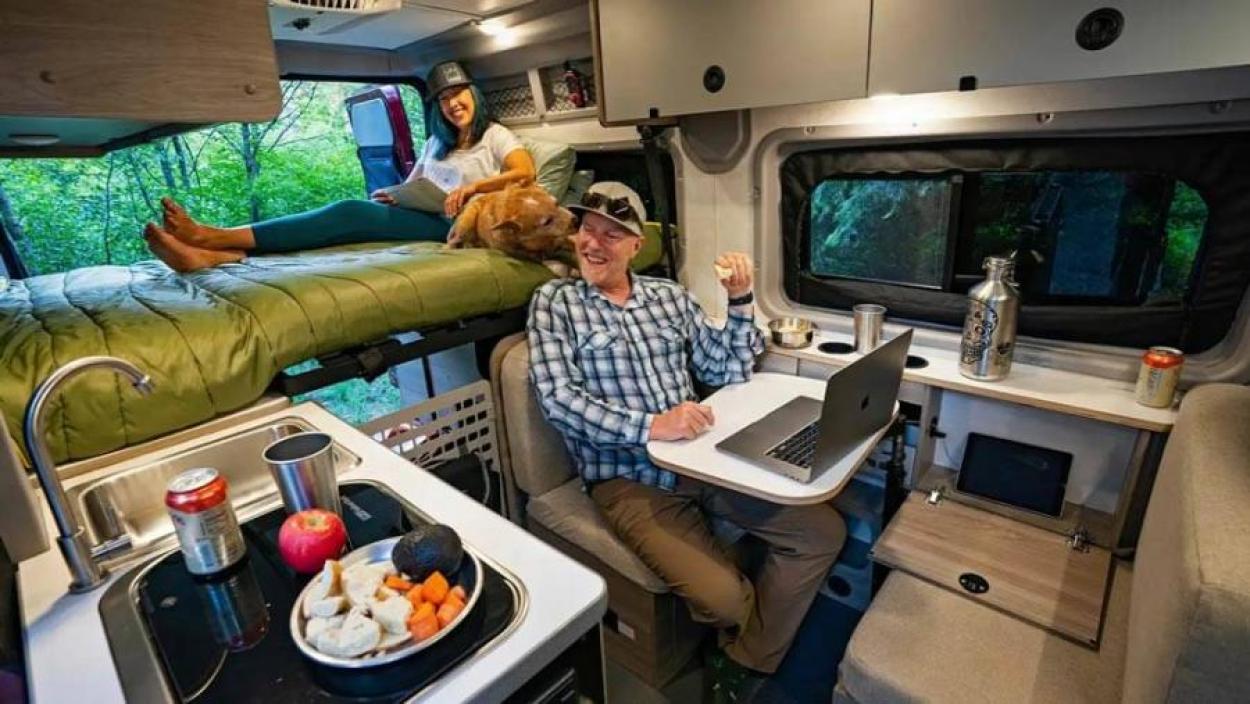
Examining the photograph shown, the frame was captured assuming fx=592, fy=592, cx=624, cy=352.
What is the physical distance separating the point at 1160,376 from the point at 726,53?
1.31m

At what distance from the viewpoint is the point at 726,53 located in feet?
5.16

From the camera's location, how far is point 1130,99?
1.32 meters

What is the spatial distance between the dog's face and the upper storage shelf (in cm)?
101

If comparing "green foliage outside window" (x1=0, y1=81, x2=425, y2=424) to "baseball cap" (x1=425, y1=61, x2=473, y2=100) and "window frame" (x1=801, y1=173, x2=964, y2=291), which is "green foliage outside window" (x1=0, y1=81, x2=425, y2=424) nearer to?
"baseball cap" (x1=425, y1=61, x2=473, y2=100)

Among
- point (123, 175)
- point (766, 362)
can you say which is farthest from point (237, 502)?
point (123, 175)

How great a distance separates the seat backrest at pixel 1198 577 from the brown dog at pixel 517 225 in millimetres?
1567

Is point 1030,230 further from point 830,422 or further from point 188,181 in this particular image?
point 188,181

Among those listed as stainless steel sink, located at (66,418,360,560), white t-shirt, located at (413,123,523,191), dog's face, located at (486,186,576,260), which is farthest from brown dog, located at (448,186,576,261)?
stainless steel sink, located at (66,418,360,560)

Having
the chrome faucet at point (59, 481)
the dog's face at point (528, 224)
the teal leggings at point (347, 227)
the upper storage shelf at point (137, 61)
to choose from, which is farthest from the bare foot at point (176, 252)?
the chrome faucet at point (59, 481)

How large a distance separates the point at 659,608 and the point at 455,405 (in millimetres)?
862

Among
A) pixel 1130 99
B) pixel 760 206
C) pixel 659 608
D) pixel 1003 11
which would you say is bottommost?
pixel 659 608

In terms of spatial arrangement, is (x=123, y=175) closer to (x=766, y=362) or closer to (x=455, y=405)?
(x=455, y=405)

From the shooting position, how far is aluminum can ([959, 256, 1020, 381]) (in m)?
1.52

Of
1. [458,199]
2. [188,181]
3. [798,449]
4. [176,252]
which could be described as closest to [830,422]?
[798,449]
